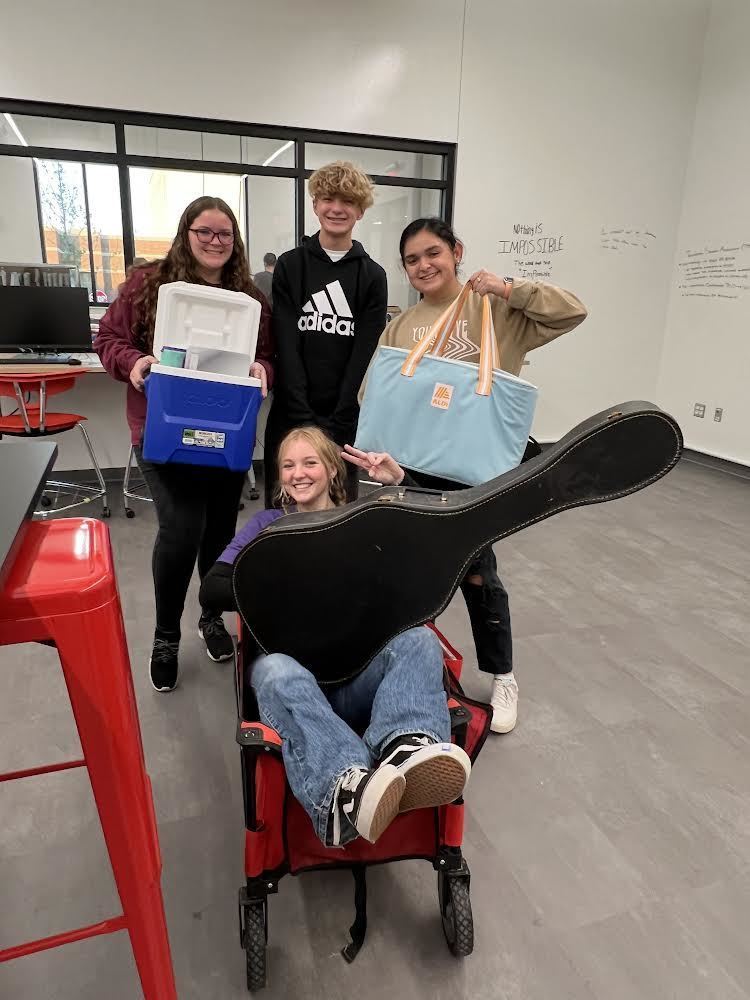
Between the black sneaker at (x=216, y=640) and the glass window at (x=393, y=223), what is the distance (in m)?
3.44

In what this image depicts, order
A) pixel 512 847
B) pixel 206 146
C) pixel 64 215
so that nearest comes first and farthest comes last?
1. pixel 512 847
2. pixel 64 215
3. pixel 206 146

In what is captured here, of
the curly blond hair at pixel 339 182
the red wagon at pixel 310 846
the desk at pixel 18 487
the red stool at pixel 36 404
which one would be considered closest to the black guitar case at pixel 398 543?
the red wagon at pixel 310 846

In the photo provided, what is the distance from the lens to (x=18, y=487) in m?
0.75

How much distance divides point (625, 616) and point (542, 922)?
1.48 meters

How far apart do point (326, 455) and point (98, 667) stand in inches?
33.4

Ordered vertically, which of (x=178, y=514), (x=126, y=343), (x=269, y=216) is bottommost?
(x=178, y=514)

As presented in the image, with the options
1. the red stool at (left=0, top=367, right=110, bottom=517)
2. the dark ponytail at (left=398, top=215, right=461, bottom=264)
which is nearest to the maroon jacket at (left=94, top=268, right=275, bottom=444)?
the dark ponytail at (left=398, top=215, right=461, bottom=264)

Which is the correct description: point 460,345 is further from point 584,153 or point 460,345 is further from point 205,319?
point 584,153

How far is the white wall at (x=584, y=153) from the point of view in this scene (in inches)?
172

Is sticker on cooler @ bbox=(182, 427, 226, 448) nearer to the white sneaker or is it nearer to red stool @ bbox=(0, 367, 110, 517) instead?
the white sneaker

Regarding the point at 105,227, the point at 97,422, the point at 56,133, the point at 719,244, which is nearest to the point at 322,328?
the point at 97,422

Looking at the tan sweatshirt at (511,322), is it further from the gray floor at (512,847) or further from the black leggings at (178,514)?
the gray floor at (512,847)

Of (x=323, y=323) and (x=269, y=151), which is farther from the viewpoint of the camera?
(x=269, y=151)

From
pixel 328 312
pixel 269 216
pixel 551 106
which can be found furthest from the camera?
pixel 269 216
